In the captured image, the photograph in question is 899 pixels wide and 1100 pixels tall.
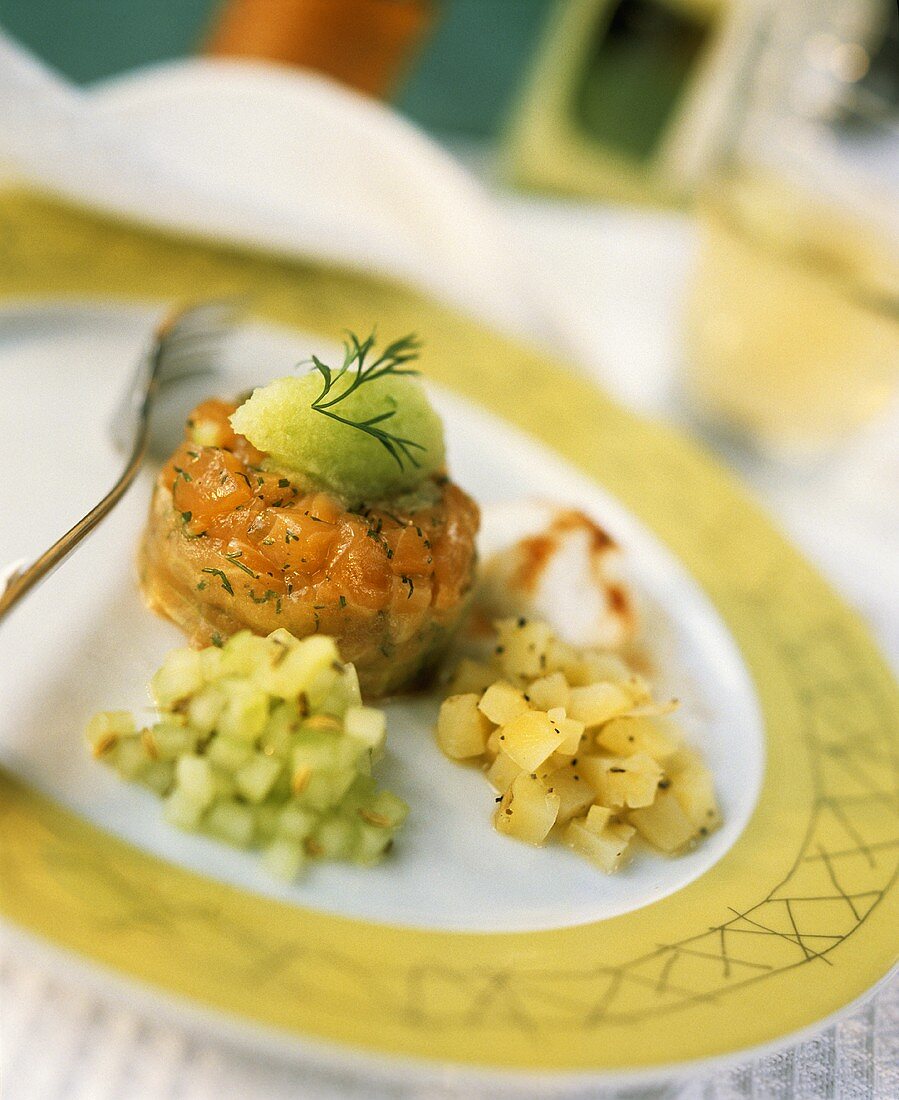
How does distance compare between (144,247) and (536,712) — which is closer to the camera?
(536,712)

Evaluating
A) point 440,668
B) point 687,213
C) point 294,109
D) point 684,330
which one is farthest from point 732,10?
point 440,668

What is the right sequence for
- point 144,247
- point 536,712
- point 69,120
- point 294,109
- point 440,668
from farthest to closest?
point 294,109, point 144,247, point 69,120, point 440,668, point 536,712

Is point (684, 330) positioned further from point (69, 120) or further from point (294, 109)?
point (69, 120)

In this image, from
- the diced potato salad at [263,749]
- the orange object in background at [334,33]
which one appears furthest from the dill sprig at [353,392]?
the orange object in background at [334,33]

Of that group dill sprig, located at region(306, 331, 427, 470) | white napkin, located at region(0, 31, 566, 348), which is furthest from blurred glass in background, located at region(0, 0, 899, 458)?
dill sprig, located at region(306, 331, 427, 470)

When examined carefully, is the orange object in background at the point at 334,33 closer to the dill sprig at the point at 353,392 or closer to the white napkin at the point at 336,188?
the white napkin at the point at 336,188

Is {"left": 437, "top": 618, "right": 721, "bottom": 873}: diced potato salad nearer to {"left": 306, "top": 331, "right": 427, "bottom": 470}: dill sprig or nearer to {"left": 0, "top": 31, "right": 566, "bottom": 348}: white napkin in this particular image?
{"left": 306, "top": 331, "right": 427, "bottom": 470}: dill sprig

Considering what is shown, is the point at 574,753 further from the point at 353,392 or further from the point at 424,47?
the point at 424,47

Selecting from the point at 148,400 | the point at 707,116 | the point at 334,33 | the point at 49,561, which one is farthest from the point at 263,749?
the point at 707,116
